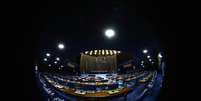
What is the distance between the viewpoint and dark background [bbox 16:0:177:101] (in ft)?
5.43

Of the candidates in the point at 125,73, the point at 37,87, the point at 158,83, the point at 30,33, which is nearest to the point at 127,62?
the point at 125,73

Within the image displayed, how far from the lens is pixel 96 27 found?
1.64 m

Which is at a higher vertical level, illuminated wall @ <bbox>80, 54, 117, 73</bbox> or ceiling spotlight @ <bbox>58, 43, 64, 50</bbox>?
ceiling spotlight @ <bbox>58, 43, 64, 50</bbox>

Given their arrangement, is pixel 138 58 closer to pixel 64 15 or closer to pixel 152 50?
pixel 152 50

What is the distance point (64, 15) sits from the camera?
70.4 inches

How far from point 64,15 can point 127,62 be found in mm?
604

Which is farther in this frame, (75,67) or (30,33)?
(30,33)

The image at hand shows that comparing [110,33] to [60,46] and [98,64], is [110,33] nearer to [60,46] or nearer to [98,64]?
[98,64]

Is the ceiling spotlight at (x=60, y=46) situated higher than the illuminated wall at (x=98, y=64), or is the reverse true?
the ceiling spotlight at (x=60, y=46)

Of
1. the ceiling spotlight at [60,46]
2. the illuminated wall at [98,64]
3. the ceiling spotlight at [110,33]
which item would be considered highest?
the ceiling spotlight at [110,33]

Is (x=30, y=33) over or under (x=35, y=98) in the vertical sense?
over

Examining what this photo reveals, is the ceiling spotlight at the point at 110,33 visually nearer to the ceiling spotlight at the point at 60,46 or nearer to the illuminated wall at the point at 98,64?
the illuminated wall at the point at 98,64

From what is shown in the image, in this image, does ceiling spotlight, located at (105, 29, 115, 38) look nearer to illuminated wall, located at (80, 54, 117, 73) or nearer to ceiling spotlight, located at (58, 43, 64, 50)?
illuminated wall, located at (80, 54, 117, 73)

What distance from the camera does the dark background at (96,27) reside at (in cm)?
166
